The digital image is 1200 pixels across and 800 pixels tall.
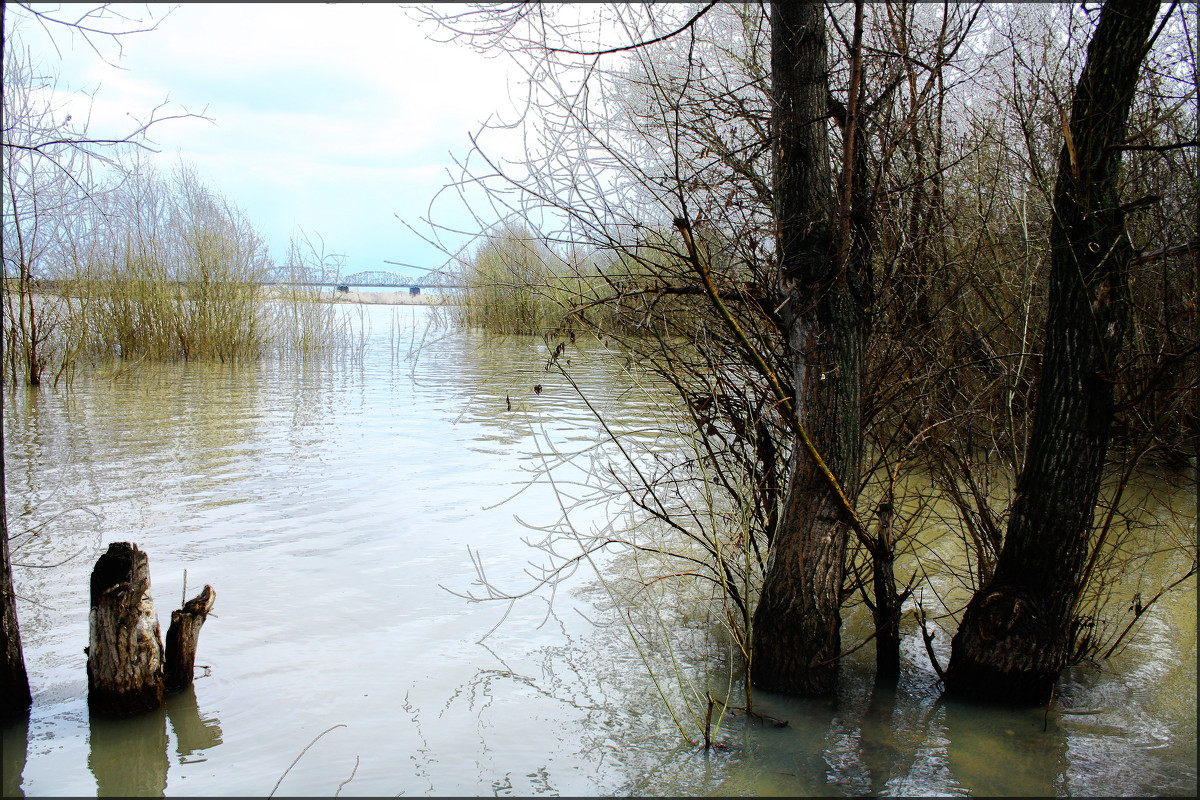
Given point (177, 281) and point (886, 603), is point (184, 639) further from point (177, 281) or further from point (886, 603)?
point (177, 281)

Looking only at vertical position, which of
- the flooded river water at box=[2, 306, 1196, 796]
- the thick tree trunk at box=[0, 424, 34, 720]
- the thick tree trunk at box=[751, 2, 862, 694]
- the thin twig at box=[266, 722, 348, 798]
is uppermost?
the thick tree trunk at box=[751, 2, 862, 694]

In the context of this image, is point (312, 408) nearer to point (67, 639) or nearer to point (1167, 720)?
point (67, 639)

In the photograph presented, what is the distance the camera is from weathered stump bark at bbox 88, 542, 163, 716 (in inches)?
121

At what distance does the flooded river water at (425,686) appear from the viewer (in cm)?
286

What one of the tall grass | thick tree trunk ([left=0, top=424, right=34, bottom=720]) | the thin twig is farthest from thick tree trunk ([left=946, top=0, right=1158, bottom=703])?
the tall grass

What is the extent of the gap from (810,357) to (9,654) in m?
3.33

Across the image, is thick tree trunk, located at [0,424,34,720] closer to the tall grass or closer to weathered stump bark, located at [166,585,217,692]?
weathered stump bark, located at [166,585,217,692]

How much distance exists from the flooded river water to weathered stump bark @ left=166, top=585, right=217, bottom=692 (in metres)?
0.08

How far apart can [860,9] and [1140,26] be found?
Answer: 98 cm

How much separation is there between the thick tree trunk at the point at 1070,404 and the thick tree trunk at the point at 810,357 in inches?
25.0

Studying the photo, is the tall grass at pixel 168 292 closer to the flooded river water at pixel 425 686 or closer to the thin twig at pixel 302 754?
the flooded river water at pixel 425 686

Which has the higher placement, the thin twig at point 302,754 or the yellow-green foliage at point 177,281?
the yellow-green foliage at point 177,281

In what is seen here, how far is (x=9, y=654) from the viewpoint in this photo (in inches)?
120

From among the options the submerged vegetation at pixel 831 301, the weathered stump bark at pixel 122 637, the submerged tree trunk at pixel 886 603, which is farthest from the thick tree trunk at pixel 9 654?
the submerged tree trunk at pixel 886 603
